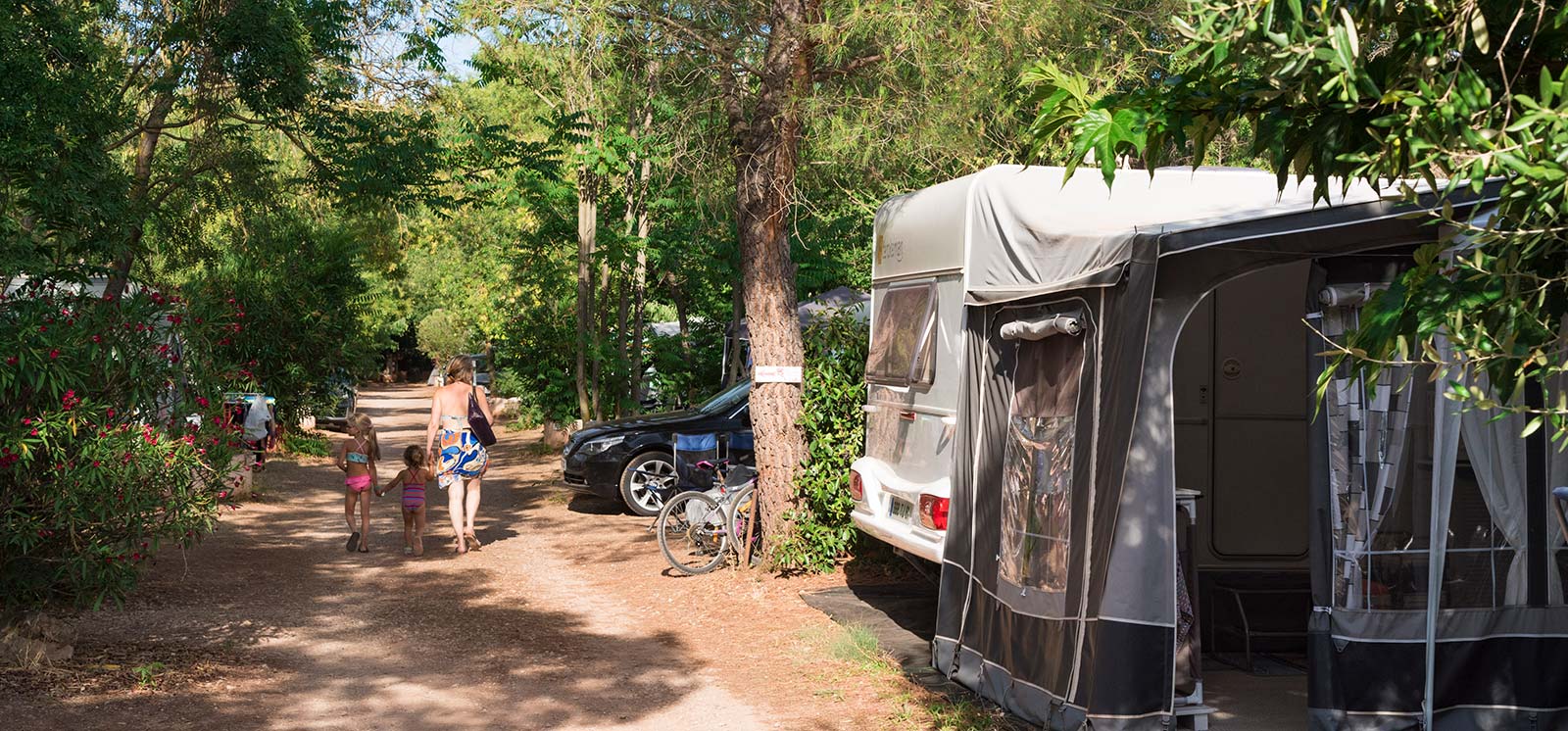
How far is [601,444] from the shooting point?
13.8 m

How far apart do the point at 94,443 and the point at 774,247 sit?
16.2ft

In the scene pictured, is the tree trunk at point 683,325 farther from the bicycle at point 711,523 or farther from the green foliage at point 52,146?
the green foliage at point 52,146

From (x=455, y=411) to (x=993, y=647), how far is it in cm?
593

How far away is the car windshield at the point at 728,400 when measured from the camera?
44.3 ft

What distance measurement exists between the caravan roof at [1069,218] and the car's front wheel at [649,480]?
5.90 meters

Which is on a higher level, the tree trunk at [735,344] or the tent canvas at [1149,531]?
the tree trunk at [735,344]

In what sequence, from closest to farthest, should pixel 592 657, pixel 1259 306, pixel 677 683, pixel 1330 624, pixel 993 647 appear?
pixel 1330 624 < pixel 993 647 < pixel 677 683 < pixel 592 657 < pixel 1259 306

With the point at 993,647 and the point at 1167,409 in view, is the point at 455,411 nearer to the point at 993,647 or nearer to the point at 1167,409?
the point at 993,647

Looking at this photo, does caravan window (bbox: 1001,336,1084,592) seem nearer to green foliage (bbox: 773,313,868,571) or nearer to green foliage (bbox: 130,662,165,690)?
green foliage (bbox: 773,313,868,571)

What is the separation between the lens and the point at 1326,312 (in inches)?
220

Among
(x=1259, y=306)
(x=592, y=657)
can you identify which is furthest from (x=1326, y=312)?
(x=592, y=657)

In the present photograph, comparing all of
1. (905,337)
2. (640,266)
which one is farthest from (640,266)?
(905,337)

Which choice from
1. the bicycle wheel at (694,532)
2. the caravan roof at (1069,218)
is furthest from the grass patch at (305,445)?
the caravan roof at (1069,218)

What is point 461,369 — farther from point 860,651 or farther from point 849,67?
point 860,651
